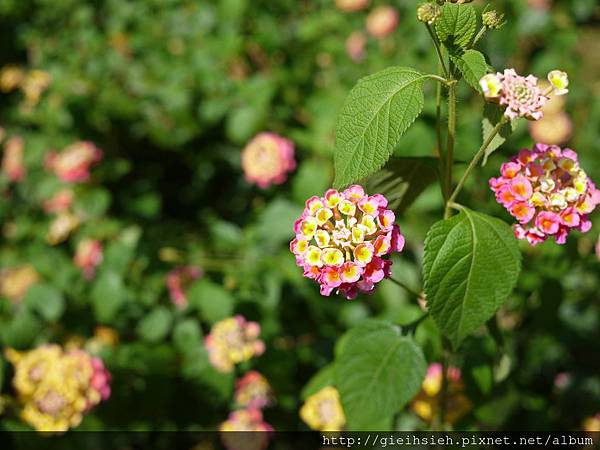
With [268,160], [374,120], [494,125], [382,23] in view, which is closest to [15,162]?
[268,160]

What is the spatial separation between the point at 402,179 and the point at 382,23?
1.63m

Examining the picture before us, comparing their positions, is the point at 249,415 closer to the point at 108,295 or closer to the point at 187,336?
the point at 187,336

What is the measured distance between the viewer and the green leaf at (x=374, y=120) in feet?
2.82

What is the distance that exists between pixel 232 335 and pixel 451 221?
2.87 feet

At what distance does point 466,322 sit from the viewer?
3.01 ft

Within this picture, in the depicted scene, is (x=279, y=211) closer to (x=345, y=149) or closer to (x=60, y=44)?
(x=345, y=149)

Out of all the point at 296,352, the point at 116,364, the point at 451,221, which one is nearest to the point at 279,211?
the point at 296,352

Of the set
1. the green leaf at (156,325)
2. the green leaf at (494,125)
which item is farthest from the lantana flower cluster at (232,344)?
the green leaf at (494,125)

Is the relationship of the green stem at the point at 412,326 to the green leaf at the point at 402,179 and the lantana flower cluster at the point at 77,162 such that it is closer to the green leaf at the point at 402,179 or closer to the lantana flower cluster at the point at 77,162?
the green leaf at the point at 402,179

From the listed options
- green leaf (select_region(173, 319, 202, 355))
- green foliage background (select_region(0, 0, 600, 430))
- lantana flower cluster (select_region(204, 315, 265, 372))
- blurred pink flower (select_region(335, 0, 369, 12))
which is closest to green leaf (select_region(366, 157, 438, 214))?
green foliage background (select_region(0, 0, 600, 430))

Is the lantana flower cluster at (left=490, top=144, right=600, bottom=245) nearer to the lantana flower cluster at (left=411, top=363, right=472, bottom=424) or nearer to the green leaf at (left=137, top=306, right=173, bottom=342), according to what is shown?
the lantana flower cluster at (left=411, top=363, right=472, bottom=424)

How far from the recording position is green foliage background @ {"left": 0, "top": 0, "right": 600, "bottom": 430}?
1719 mm

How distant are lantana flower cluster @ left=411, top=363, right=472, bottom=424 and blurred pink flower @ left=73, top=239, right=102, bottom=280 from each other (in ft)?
3.81

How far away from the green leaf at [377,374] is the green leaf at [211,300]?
0.66 meters
